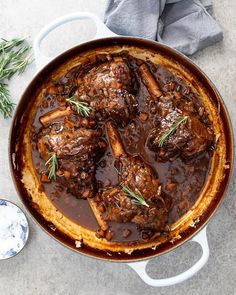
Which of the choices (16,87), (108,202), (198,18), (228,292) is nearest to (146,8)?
(198,18)

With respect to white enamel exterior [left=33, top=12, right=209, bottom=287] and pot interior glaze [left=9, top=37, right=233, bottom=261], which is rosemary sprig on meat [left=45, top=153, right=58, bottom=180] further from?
white enamel exterior [left=33, top=12, right=209, bottom=287]

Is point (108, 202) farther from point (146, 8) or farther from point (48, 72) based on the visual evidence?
point (146, 8)

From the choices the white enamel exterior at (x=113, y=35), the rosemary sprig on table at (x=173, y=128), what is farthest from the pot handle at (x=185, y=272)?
the rosemary sprig on table at (x=173, y=128)

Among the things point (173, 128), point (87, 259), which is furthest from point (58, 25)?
point (87, 259)

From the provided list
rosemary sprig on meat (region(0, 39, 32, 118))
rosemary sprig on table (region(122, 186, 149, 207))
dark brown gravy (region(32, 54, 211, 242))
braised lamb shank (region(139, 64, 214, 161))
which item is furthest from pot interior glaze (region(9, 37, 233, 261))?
rosemary sprig on table (region(122, 186, 149, 207))

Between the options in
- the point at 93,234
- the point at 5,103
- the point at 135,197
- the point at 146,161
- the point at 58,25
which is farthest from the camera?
the point at 5,103

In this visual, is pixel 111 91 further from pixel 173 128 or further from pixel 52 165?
pixel 52 165

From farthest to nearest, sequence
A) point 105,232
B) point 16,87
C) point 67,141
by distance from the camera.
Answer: point 16,87 < point 105,232 < point 67,141
